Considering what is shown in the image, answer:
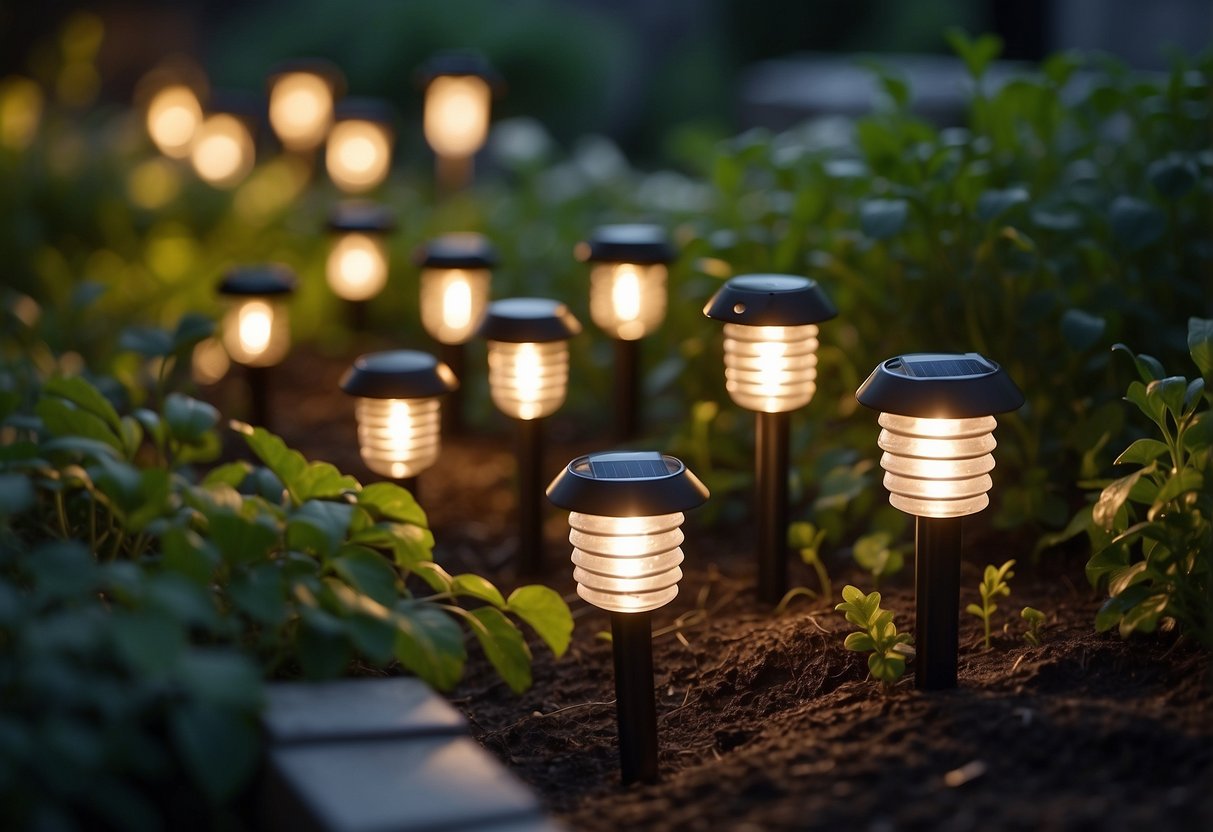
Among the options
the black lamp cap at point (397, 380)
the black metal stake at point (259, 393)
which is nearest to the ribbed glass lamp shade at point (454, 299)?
the black metal stake at point (259, 393)

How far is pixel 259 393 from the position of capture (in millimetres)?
4234

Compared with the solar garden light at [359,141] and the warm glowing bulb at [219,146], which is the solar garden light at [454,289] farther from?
the warm glowing bulb at [219,146]

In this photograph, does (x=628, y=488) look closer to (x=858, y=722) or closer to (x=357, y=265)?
(x=858, y=722)

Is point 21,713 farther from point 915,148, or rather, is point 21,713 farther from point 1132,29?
point 1132,29

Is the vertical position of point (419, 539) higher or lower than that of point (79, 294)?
lower

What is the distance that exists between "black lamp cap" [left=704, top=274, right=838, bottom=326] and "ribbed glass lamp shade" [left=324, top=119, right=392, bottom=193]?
3599 millimetres

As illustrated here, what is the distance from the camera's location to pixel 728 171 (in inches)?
158

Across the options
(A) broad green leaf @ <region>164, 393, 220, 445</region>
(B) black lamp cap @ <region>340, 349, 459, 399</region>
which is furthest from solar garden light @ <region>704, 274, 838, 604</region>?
(A) broad green leaf @ <region>164, 393, 220, 445</region>

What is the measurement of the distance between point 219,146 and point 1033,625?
5.27 meters

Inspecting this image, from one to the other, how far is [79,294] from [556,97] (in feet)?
32.4

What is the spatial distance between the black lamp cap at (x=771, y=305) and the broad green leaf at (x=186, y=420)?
1.08 meters

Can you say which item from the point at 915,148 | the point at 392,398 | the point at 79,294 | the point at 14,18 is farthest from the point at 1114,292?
the point at 14,18

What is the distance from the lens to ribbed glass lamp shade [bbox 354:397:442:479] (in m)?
3.11

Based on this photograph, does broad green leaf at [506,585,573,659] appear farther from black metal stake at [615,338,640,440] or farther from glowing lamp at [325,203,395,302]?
glowing lamp at [325,203,395,302]
